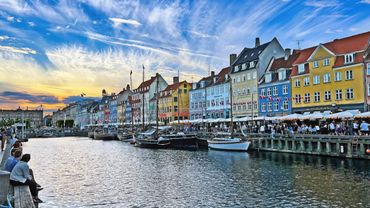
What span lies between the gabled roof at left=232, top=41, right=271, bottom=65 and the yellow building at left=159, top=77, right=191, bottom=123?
2530 cm

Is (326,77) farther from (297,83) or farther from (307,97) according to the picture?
(297,83)

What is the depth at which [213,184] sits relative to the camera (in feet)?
85.9

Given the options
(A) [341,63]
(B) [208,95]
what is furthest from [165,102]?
(A) [341,63]

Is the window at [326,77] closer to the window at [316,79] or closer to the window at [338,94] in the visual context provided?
the window at [316,79]

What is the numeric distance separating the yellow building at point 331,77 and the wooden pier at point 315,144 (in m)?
12.5

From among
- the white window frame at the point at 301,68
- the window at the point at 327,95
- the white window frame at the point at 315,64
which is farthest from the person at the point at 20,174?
the white window frame at the point at 301,68

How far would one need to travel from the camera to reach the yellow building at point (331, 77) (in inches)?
2178

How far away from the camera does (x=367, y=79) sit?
177 ft

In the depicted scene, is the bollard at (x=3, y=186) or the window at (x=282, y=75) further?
the window at (x=282, y=75)

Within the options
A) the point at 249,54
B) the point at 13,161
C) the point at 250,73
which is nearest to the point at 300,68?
the point at 250,73

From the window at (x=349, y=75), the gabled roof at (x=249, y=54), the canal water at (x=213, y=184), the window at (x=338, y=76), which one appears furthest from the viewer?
the gabled roof at (x=249, y=54)

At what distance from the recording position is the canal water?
68.7 feet

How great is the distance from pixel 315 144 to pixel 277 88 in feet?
92.8

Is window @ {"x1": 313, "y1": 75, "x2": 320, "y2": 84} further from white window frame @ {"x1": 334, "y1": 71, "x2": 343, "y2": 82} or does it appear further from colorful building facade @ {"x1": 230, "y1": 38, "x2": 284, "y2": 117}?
colorful building facade @ {"x1": 230, "y1": 38, "x2": 284, "y2": 117}
